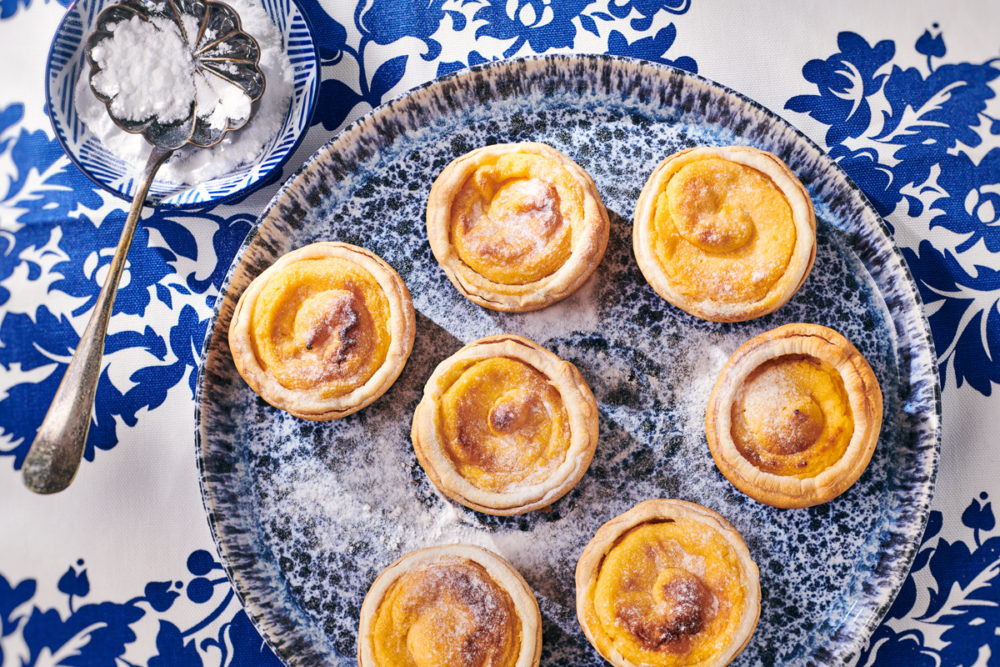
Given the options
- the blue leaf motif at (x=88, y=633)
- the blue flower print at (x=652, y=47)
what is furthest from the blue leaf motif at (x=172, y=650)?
the blue flower print at (x=652, y=47)

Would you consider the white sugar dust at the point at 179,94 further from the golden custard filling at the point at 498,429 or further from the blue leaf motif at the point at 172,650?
the blue leaf motif at the point at 172,650

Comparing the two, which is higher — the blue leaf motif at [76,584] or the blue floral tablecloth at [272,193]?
the blue floral tablecloth at [272,193]

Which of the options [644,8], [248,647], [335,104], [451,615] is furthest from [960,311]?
[248,647]

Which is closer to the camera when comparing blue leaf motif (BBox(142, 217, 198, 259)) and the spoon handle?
the spoon handle

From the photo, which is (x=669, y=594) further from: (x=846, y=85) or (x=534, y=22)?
(x=534, y=22)

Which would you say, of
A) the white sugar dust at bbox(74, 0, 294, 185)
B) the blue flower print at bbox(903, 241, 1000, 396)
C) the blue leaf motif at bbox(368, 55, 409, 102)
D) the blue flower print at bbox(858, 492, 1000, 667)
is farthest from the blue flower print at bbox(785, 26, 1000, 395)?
the white sugar dust at bbox(74, 0, 294, 185)

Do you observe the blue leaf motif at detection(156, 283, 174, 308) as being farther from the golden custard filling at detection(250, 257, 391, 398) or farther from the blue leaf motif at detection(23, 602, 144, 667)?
the blue leaf motif at detection(23, 602, 144, 667)

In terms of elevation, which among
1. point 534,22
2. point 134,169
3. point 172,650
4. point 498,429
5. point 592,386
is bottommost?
point 172,650
